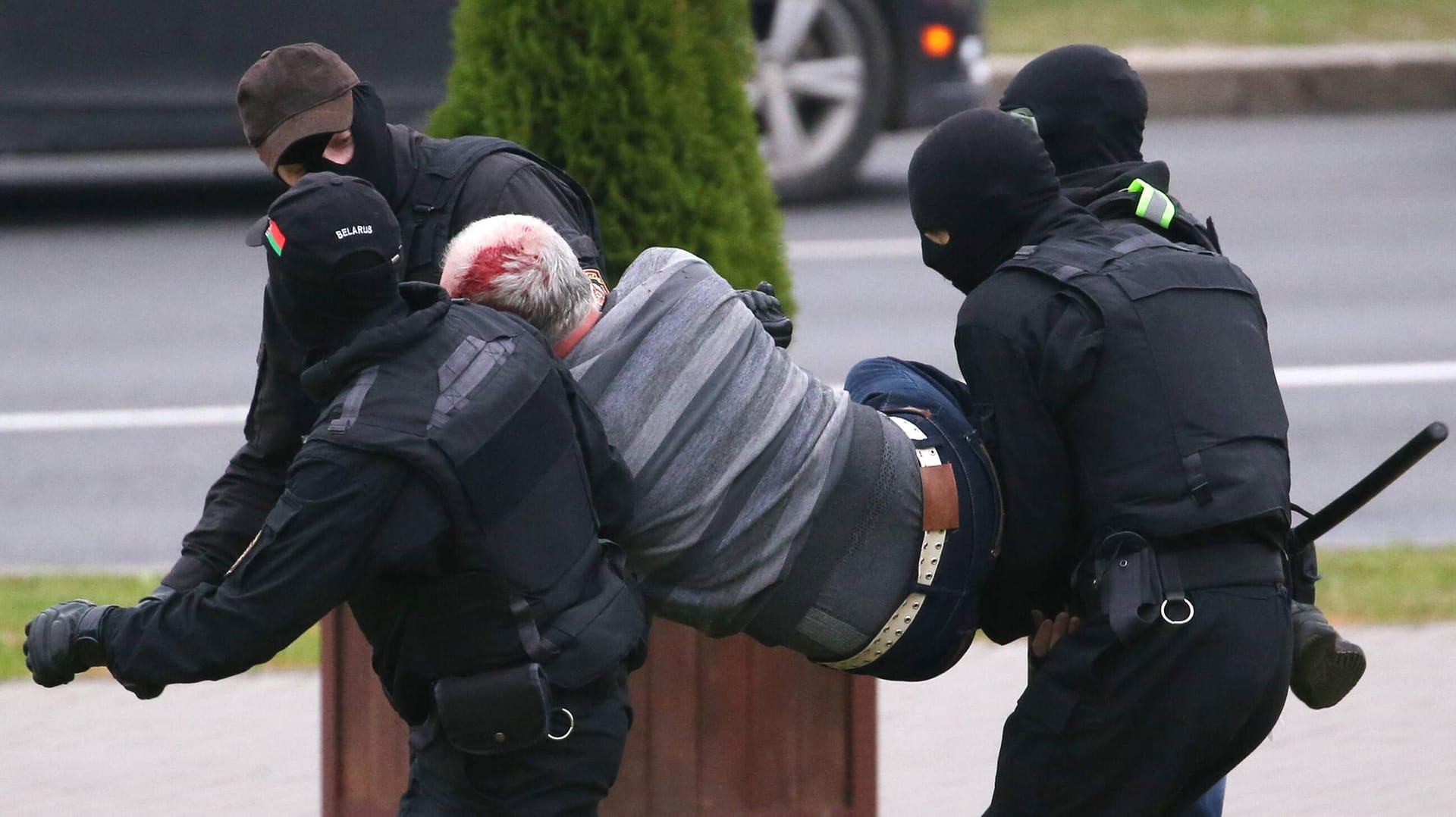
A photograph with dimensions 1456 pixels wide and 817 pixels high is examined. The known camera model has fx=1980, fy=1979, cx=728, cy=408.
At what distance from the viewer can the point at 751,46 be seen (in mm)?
4602

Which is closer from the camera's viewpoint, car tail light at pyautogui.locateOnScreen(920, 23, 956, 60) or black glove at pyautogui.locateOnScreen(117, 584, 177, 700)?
black glove at pyautogui.locateOnScreen(117, 584, 177, 700)

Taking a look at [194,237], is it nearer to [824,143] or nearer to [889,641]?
[824,143]

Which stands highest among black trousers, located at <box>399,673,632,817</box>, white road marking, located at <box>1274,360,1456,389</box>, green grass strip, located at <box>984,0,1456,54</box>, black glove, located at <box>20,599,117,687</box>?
black glove, located at <box>20,599,117,687</box>

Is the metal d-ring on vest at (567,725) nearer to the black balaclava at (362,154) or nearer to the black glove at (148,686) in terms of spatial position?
the black glove at (148,686)

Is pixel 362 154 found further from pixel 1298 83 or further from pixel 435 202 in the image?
pixel 1298 83

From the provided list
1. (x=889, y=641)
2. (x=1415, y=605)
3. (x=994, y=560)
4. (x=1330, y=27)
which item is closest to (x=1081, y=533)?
(x=994, y=560)

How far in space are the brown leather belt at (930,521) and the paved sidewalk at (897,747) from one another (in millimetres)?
1496

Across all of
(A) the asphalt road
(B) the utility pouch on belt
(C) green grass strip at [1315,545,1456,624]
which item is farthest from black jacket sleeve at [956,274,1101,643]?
(A) the asphalt road

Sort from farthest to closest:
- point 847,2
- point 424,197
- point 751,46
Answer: point 847,2 → point 751,46 → point 424,197

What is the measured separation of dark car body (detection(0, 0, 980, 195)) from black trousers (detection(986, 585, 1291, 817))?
26.2 ft

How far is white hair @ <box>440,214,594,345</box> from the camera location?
299 centimetres

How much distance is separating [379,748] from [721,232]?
1.31 metres

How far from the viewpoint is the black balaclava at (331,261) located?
109 inches

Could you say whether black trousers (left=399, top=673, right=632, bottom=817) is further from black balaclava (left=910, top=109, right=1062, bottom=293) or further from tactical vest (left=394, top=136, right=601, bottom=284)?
tactical vest (left=394, top=136, right=601, bottom=284)
